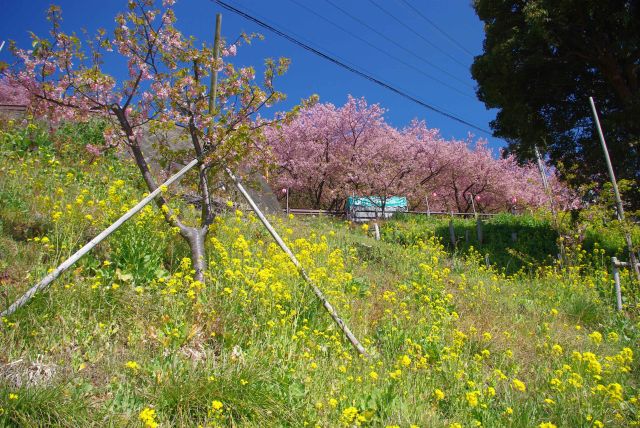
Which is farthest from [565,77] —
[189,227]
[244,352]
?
[244,352]

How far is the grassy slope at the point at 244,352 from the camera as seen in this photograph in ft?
8.27

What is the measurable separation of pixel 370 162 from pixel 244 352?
22.7 meters

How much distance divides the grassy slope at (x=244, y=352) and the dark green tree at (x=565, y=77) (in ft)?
25.2

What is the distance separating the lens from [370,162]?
82.7 ft

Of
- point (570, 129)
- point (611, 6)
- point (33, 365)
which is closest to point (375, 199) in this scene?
point (570, 129)

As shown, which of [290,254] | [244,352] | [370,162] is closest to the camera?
[244,352]

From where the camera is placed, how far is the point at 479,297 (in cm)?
606

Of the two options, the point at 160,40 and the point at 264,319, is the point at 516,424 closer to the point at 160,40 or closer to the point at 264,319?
the point at 264,319

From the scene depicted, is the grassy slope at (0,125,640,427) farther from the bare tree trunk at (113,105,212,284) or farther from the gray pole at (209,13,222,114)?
the gray pole at (209,13,222,114)

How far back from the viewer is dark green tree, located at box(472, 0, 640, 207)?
1091 centimetres

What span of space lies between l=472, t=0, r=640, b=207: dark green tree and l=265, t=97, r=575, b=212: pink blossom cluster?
1153 cm

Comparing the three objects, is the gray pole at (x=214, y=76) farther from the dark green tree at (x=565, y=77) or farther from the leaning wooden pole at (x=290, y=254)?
the dark green tree at (x=565, y=77)

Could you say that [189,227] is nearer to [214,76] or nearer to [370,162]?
[214,76]

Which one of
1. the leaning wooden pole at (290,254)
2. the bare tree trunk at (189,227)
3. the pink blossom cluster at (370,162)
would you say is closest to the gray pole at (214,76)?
the leaning wooden pole at (290,254)
